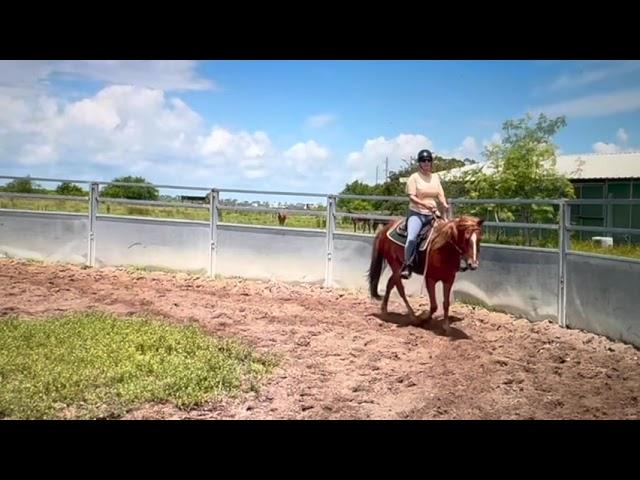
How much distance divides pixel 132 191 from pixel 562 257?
612cm

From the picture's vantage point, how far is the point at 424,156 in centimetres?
468

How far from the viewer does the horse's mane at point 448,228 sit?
14.4 ft

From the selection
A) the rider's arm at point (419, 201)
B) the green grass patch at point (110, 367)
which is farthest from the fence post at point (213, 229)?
the rider's arm at point (419, 201)

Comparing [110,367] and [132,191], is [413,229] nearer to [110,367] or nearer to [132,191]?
[110,367]

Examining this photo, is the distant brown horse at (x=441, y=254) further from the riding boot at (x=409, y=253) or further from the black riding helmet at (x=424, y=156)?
the black riding helmet at (x=424, y=156)

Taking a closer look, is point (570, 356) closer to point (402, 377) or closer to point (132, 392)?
point (402, 377)

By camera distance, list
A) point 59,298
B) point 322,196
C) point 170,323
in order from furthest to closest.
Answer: point 322,196
point 59,298
point 170,323

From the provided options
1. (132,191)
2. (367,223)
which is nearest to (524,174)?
(367,223)

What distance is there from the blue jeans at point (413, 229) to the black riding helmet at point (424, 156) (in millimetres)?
474

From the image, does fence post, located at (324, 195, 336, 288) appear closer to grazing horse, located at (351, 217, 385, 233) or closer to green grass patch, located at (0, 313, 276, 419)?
grazing horse, located at (351, 217, 385, 233)

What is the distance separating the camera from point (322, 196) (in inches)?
284
